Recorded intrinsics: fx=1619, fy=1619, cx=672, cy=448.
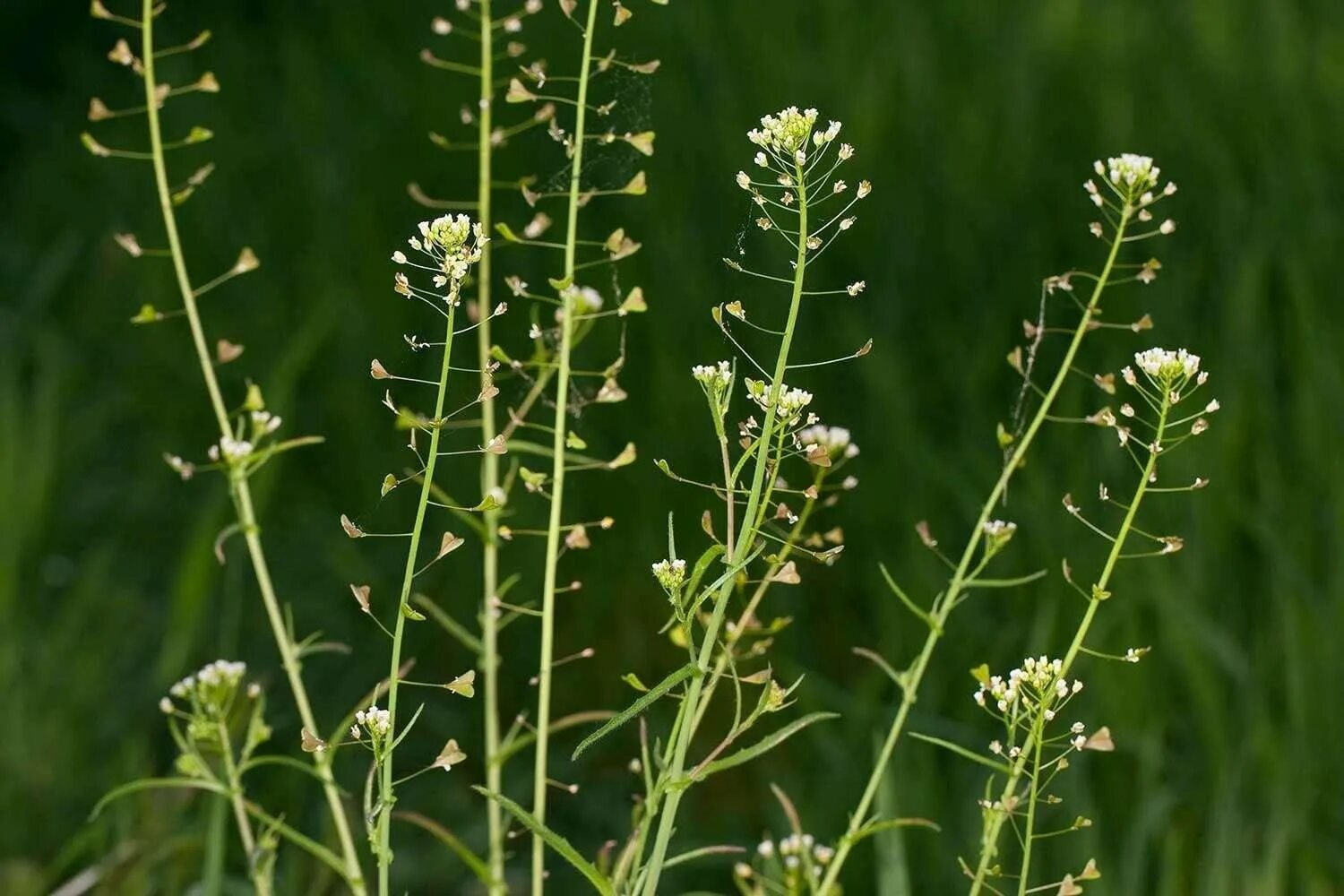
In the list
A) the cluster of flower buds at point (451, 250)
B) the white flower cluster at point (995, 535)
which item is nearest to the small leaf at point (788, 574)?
the white flower cluster at point (995, 535)

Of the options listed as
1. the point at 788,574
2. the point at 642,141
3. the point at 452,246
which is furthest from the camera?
the point at 642,141

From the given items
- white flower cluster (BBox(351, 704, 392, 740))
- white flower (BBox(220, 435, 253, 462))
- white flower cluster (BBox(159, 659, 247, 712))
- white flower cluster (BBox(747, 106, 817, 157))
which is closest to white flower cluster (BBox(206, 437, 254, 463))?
white flower (BBox(220, 435, 253, 462))

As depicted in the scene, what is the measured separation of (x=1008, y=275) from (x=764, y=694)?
6.74 ft

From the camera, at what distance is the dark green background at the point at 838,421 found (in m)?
2.28

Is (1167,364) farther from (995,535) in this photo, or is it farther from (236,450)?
(236,450)

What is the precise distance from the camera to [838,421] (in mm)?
2949

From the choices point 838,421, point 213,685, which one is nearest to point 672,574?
point 213,685

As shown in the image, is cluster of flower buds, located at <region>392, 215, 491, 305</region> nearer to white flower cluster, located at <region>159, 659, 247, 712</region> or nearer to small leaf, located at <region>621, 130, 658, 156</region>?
small leaf, located at <region>621, 130, 658, 156</region>

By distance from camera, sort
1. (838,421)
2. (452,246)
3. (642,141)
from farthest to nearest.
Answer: (838,421) < (642,141) < (452,246)

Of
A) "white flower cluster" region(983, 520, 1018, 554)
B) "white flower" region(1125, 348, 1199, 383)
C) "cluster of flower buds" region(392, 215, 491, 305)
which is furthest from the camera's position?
"white flower cluster" region(983, 520, 1018, 554)

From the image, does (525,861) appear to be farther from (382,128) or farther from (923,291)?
(382,128)

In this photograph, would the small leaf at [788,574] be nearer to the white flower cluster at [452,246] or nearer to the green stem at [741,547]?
the green stem at [741,547]

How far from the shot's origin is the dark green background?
7.47ft

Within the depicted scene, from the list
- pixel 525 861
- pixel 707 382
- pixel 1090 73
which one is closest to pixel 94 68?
pixel 1090 73
